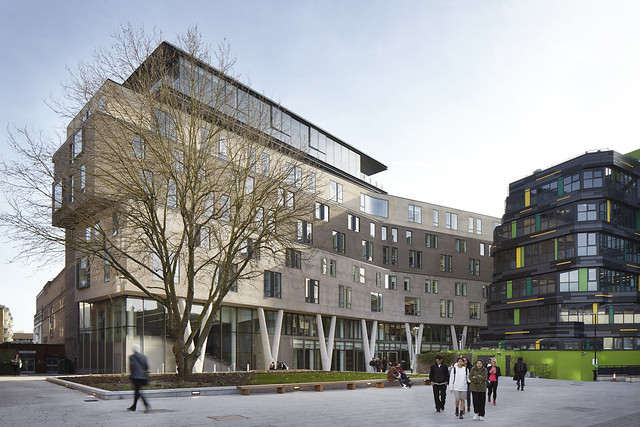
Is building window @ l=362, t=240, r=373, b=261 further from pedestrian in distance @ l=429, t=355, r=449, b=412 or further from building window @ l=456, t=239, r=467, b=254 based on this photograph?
pedestrian in distance @ l=429, t=355, r=449, b=412

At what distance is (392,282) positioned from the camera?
6569cm

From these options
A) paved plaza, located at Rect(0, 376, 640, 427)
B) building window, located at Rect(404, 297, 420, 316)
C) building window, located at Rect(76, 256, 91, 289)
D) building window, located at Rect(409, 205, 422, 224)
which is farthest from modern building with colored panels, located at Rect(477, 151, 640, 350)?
building window, located at Rect(76, 256, 91, 289)

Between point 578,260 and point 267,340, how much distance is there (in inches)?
1176

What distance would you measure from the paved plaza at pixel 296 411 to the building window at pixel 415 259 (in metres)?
45.7

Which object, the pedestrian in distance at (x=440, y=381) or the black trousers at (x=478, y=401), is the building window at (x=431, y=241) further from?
the black trousers at (x=478, y=401)

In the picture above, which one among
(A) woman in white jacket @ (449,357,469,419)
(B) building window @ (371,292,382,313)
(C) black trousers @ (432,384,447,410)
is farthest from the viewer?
(B) building window @ (371,292,382,313)

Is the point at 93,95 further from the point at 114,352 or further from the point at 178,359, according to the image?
the point at 114,352

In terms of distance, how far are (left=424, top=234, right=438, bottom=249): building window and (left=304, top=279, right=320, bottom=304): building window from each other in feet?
76.4

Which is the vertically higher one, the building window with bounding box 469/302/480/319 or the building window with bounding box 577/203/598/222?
the building window with bounding box 577/203/598/222

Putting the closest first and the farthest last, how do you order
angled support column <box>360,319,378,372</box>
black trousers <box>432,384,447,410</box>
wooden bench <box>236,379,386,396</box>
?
black trousers <box>432,384,447,410</box> → wooden bench <box>236,379,386,396</box> → angled support column <box>360,319,378,372</box>

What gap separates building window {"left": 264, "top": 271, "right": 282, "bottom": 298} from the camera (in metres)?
45.5

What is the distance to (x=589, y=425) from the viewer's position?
14.9 m

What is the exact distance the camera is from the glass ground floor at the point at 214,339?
38125mm

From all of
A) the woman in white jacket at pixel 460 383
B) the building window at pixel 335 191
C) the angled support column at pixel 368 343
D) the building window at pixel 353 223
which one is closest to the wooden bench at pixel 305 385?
the woman in white jacket at pixel 460 383
